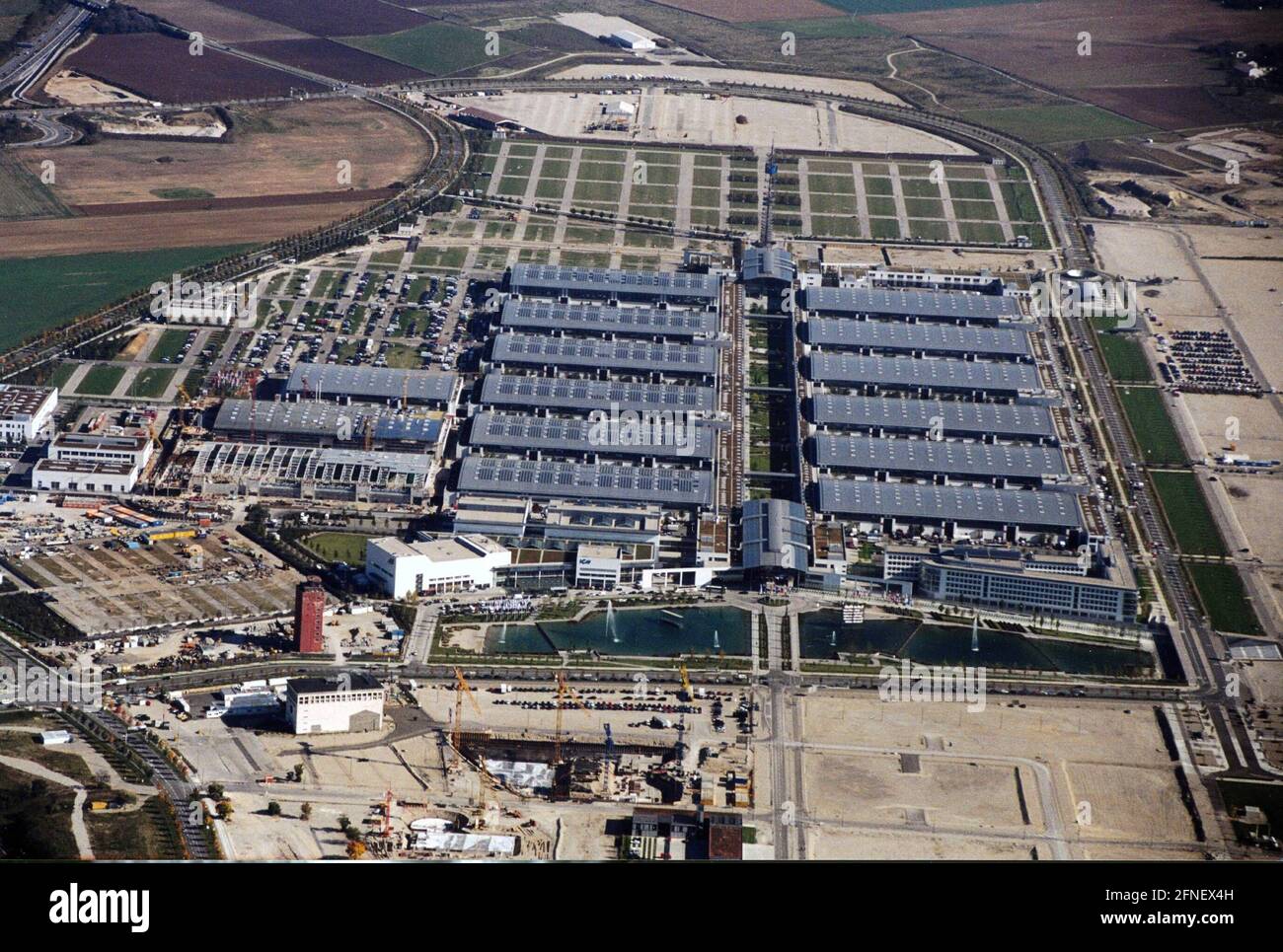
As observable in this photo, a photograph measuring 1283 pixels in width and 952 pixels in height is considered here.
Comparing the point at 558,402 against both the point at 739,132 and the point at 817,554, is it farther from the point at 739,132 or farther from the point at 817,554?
the point at 739,132

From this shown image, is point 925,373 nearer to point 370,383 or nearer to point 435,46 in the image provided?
point 370,383

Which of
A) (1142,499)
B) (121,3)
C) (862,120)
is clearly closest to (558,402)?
(1142,499)

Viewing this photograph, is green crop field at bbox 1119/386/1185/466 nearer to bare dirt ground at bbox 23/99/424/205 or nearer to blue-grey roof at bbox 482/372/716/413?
blue-grey roof at bbox 482/372/716/413

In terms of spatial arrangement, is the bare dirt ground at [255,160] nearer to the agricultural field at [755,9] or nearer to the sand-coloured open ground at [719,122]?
the sand-coloured open ground at [719,122]

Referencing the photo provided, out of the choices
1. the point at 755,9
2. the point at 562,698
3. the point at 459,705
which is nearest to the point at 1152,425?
the point at 562,698

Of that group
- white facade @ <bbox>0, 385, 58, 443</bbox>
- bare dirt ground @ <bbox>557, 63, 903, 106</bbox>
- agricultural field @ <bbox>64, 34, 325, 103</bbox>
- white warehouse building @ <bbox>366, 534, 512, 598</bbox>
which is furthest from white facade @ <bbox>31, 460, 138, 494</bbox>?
bare dirt ground @ <bbox>557, 63, 903, 106</bbox>

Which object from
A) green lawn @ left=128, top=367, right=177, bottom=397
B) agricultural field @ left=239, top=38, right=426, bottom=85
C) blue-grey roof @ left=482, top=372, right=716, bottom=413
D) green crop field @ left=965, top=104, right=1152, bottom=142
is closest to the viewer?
blue-grey roof @ left=482, top=372, right=716, bottom=413
